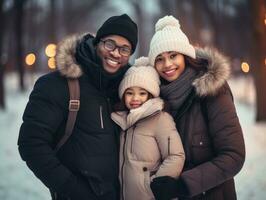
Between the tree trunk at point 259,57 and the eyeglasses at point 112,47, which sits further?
the tree trunk at point 259,57

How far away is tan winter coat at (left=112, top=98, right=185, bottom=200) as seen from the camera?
3516 millimetres

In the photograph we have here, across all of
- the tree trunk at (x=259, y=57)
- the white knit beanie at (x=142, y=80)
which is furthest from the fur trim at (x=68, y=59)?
the tree trunk at (x=259, y=57)

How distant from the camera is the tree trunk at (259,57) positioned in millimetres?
11836

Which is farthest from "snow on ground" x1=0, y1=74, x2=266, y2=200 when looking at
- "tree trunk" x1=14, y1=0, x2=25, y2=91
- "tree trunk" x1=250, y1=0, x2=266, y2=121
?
"tree trunk" x1=14, y1=0, x2=25, y2=91

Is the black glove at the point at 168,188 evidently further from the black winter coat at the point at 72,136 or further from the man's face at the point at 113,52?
the man's face at the point at 113,52

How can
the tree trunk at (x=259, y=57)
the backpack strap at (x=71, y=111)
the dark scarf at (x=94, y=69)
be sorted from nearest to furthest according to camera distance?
the backpack strap at (x=71, y=111) < the dark scarf at (x=94, y=69) < the tree trunk at (x=259, y=57)

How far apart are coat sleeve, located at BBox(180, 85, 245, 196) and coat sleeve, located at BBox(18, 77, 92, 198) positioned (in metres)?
0.85

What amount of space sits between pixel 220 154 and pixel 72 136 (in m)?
1.05

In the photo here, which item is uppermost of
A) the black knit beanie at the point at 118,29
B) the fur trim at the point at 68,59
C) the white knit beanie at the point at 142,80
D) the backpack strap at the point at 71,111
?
the black knit beanie at the point at 118,29

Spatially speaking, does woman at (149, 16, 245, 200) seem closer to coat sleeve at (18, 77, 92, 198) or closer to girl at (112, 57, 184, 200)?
girl at (112, 57, 184, 200)

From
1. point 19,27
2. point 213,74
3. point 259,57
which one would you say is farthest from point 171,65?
point 19,27

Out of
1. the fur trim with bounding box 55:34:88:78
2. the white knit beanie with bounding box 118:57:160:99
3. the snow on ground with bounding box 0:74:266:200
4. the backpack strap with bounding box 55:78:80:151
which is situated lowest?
the snow on ground with bounding box 0:74:266:200

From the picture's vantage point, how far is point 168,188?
3.31 m

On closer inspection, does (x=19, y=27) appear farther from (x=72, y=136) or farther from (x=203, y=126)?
(x=203, y=126)
